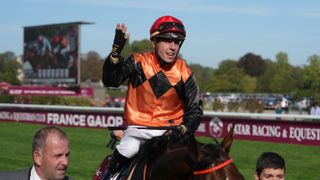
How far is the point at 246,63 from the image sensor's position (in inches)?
4183

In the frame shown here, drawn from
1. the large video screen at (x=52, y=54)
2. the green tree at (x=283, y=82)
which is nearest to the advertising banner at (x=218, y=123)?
the large video screen at (x=52, y=54)

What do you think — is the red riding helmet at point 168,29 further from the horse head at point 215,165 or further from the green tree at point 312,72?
the green tree at point 312,72

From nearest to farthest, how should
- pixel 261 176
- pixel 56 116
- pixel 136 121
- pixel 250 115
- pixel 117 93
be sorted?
1. pixel 261 176
2. pixel 136 121
3. pixel 250 115
4. pixel 56 116
5. pixel 117 93

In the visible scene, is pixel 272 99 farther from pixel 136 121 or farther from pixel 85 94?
pixel 136 121

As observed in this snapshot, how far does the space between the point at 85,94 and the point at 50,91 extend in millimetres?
2706

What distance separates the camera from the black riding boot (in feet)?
14.3

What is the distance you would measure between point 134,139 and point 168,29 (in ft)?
2.98

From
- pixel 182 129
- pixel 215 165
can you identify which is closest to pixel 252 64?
pixel 182 129

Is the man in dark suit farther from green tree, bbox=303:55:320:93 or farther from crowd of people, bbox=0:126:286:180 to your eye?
green tree, bbox=303:55:320:93

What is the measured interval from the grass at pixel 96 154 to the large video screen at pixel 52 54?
15.6 metres

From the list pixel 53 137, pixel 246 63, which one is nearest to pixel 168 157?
pixel 53 137

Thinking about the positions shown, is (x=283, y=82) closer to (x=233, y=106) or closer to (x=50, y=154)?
(x=233, y=106)

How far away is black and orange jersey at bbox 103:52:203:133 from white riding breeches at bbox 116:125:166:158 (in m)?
0.08

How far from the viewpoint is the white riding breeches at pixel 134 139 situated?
14.0ft
